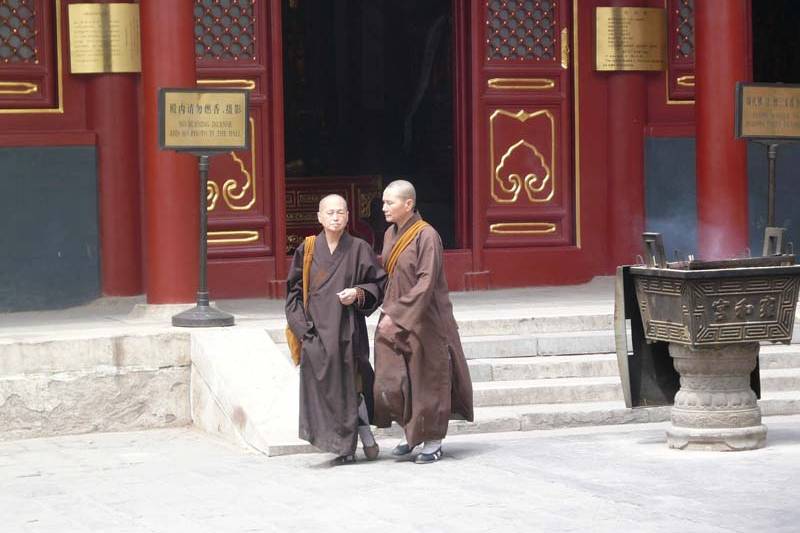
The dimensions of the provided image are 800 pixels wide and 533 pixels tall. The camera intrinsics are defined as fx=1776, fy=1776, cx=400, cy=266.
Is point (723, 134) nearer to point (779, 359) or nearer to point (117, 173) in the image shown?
point (779, 359)

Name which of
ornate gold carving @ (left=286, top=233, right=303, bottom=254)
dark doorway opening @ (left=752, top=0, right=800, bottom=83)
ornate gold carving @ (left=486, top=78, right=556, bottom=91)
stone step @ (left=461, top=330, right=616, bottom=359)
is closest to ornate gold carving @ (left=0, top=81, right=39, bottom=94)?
ornate gold carving @ (left=286, top=233, right=303, bottom=254)

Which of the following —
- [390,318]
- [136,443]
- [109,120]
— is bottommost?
[136,443]

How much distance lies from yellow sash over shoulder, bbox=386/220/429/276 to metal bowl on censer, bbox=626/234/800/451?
1.22 m

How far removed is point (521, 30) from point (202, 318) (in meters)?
4.45

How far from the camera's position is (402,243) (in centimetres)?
942

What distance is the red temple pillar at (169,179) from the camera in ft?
39.6

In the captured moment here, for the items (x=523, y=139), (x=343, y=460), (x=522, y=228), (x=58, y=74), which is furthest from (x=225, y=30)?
(x=343, y=460)

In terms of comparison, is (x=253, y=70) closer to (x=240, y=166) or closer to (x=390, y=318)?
(x=240, y=166)

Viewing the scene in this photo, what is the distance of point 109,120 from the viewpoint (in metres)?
13.4

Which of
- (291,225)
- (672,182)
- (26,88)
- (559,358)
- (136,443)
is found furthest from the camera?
(291,225)

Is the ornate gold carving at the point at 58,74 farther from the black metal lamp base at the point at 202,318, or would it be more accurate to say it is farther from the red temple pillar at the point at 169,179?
the black metal lamp base at the point at 202,318

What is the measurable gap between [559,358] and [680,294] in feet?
7.44

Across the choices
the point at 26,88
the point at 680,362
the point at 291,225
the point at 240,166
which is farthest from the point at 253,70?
the point at 680,362

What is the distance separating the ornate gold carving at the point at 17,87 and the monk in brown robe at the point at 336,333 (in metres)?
4.49
